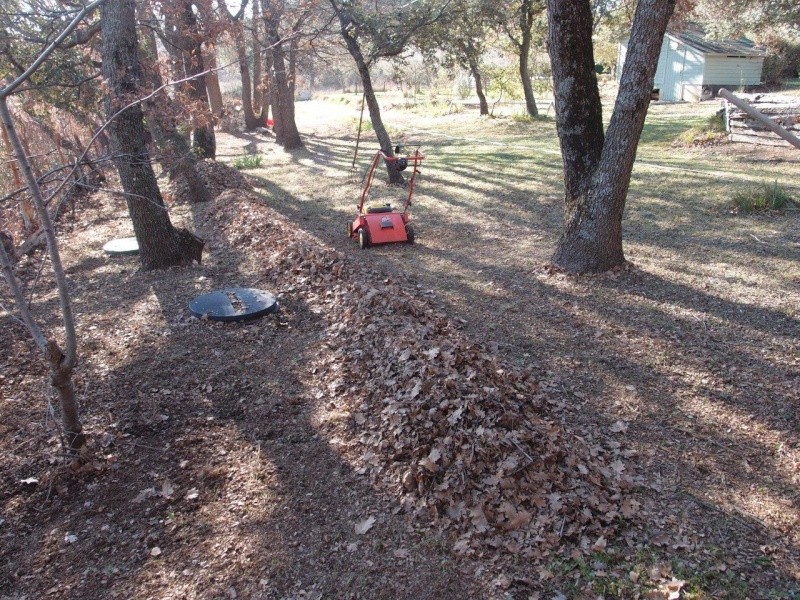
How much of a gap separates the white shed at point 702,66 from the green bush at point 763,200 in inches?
789

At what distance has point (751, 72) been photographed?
29.1 metres

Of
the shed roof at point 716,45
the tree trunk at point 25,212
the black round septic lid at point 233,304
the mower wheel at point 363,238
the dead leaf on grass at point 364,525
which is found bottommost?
the dead leaf on grass at point 364,525

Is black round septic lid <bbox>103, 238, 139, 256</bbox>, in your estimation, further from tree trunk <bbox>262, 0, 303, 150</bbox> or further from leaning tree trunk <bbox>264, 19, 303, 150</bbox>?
leaning tree trunk <bbox>264, 19, 303, 150</bbox>

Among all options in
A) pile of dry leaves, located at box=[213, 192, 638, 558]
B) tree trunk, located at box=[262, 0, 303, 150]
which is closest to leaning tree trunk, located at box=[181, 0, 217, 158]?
tree trunk, located at box=[262, 0, 303, 150]

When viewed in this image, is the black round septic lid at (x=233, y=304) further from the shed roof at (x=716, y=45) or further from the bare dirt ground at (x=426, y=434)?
the shed roof at (x=716, y=45)

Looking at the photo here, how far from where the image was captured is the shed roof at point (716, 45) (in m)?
27.5

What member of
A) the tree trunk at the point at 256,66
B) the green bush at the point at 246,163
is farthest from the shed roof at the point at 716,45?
the green bush at the point at 246,163

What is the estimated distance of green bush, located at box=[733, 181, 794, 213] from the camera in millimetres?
8836

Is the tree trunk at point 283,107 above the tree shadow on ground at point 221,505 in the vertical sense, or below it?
above

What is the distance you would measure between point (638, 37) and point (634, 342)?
2.91 meters

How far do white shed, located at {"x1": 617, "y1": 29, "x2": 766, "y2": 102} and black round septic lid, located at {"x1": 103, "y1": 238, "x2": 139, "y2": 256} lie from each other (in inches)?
980

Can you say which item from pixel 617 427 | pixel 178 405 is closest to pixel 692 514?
pixel 617 427

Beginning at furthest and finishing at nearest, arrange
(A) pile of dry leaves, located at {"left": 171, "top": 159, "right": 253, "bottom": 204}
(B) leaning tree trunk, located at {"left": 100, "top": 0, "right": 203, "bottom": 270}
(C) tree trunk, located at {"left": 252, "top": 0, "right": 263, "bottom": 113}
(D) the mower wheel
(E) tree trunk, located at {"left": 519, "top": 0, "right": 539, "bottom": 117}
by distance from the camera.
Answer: (E) tree trunk, located at {"left": 519, "top": 0, "right": 539, "bottom": 117}, (C) tree trunk, located at {"left": 252, "top": 0, "right": 263, "bottom": 113}, (A) pile of dry leaves, located at {"left": 171, "top": 159, "right": 253, "bottom": 204}, (D) the mower wheel, (B) leaning tree trunk, located at {"left": 100, "top": 0, "right": 203, "bottom": 270}

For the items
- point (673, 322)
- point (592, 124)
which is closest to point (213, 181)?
point (592, 124)
